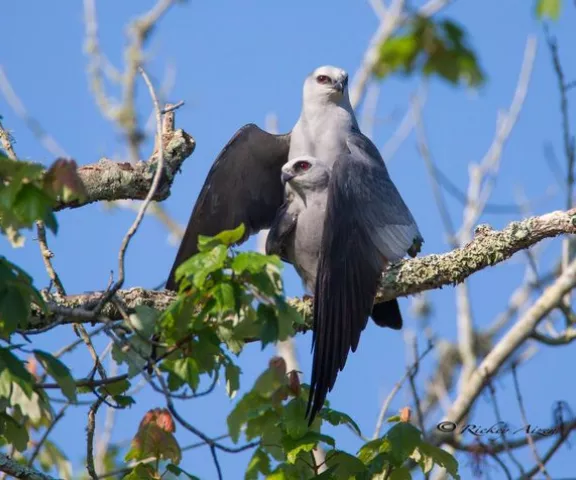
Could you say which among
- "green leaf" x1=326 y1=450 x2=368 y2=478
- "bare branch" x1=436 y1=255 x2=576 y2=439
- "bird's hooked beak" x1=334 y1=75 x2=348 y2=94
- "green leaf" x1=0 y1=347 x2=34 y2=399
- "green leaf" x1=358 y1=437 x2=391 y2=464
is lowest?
"green leaf" x1=0 y1=347 x2=34 y2=399

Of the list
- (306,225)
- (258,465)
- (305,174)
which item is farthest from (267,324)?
(305,174)

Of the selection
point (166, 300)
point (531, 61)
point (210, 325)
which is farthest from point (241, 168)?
point (531, 61)

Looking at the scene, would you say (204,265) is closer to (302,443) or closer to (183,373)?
(183,373)

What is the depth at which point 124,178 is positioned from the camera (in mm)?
5352

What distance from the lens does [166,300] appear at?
549cm

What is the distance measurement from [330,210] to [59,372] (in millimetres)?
2707

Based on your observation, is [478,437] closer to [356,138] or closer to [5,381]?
[356,138]

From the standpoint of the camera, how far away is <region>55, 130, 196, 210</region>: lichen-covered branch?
533 cm

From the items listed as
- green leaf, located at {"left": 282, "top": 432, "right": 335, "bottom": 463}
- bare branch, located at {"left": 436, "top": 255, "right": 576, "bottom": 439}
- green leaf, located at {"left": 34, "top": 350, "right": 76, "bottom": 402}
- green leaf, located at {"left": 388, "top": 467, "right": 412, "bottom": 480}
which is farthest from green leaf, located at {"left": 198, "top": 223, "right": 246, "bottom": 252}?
bare branch, located at {"left": 436, "top": 255, "right": 576, "bottom": 439}

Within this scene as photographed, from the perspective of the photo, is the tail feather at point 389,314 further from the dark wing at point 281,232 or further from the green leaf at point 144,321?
the green leaf at point 144,321

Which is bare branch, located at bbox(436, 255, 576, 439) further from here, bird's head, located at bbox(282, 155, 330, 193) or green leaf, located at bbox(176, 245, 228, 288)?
green leaf, located at bbox(176, 245, 228, 288)

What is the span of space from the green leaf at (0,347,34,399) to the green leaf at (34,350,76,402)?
8 centimetres

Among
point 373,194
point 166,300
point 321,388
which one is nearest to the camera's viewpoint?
point 321,388

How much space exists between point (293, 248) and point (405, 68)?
2391 mm
